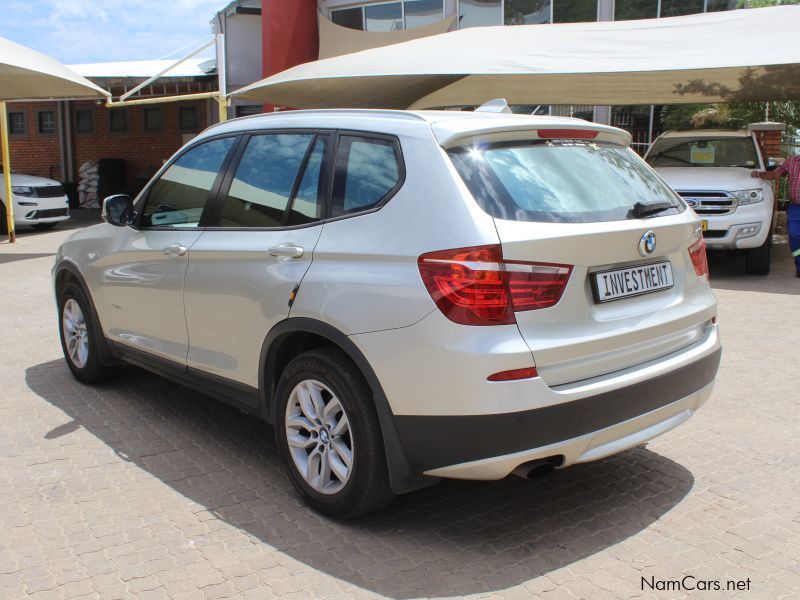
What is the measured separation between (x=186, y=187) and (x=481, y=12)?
48.0 feet

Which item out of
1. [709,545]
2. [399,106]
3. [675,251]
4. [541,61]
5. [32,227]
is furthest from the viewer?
[32,227]

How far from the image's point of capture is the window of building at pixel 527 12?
689 inches

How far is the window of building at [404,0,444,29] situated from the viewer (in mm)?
18531

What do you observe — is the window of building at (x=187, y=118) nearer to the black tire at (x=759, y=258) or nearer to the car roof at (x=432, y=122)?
the black tire at (x=759, y=258)

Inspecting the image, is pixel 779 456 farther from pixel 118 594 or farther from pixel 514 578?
pixel 118 594

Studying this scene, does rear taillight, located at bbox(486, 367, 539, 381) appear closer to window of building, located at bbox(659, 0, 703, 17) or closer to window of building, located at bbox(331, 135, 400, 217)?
window of building, located at bbox(331, 135, 400, 217)

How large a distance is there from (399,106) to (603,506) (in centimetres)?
1201

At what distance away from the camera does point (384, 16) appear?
19328 mm

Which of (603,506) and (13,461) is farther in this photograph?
(13,461)

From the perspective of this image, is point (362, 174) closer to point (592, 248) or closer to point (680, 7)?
point (592, 248)

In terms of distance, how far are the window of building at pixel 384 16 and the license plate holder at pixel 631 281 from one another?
16559 mm

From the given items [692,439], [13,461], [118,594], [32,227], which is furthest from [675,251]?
[32,227]

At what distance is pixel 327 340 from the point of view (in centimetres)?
368

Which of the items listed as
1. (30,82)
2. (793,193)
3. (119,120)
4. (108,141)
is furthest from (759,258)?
(108,141)
